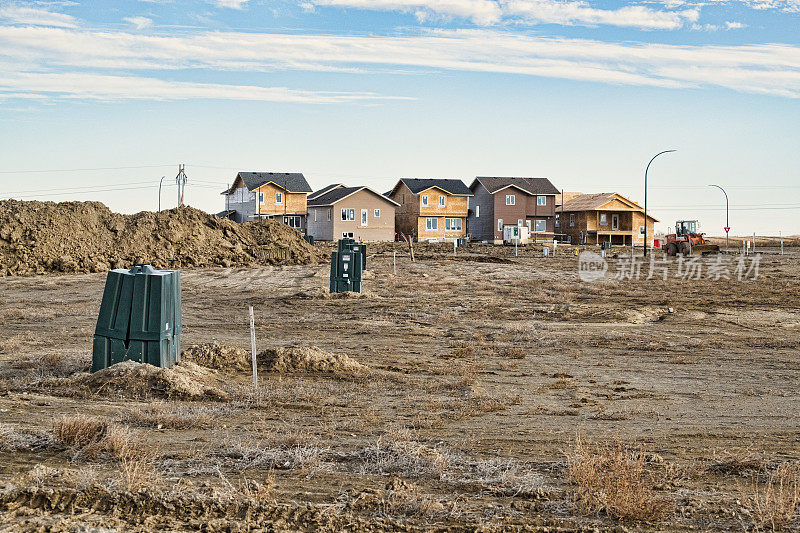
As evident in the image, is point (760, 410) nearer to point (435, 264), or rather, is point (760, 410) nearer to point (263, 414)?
point (263, 414)

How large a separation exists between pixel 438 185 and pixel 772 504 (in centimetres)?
7513

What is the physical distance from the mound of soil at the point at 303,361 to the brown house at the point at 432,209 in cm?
6564

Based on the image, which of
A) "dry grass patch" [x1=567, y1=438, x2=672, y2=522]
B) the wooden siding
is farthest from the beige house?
"dry grass patch" [x1=567, y1=438, x2=672, y2=522]

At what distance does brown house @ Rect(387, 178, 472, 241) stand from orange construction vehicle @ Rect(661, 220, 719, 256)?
2836 centimetres

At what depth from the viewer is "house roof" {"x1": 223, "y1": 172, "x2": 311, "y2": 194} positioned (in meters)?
78.3

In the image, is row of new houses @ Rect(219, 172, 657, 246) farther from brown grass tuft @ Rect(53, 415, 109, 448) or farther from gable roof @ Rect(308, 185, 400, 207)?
brown grass tuft @ Rect(53, 415, 109, 448)

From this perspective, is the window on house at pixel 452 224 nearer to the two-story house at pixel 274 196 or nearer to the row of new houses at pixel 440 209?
the row of new houses at pixel 440 209

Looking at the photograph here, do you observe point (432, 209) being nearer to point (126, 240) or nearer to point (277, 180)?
point (277, 180)

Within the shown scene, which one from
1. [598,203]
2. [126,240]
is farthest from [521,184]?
[126,240]

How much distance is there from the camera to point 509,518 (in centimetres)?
575

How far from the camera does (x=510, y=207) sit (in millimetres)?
79750

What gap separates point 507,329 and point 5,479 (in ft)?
45.0

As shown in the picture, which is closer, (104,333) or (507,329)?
(104,333)

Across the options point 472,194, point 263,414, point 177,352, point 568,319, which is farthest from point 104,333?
point 472,194
